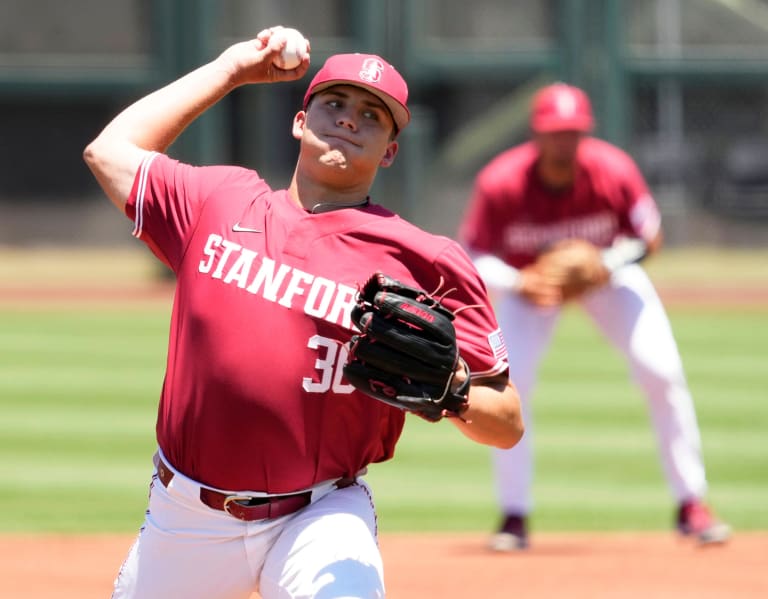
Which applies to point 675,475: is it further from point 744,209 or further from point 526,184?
point 744,209

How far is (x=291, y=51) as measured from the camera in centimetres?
359

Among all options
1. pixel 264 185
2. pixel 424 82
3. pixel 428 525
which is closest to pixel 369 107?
pixel 264 185

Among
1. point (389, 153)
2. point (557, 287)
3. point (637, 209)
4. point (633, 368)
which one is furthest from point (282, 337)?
point (637, 209)

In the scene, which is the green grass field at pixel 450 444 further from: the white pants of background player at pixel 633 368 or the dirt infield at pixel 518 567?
the white pants of background player at pixel 633 368

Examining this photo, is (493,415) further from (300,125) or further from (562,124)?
(562,124)

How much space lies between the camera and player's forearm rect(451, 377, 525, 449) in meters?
3.33

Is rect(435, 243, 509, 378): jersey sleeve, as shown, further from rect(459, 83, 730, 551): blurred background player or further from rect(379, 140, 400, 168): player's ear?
rect(459, 83, 730, 551): blurred background player

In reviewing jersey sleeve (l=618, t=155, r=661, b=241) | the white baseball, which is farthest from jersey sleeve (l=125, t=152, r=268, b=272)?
jersey sleeve (l=618, t=155, r=661, b=241)

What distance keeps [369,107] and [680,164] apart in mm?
16125

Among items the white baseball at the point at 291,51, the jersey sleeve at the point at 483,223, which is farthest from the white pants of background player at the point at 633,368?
the white baseball at the point at 291,51

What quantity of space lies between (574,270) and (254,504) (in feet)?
10.8

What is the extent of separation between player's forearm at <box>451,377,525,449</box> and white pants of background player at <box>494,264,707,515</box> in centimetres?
302

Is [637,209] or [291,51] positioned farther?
[637,209]

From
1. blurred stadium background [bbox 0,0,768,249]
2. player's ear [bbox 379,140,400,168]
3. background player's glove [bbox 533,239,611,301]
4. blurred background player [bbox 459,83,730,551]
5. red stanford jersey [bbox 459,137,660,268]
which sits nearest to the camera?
player's ear [bbox 379,140,400,168]
